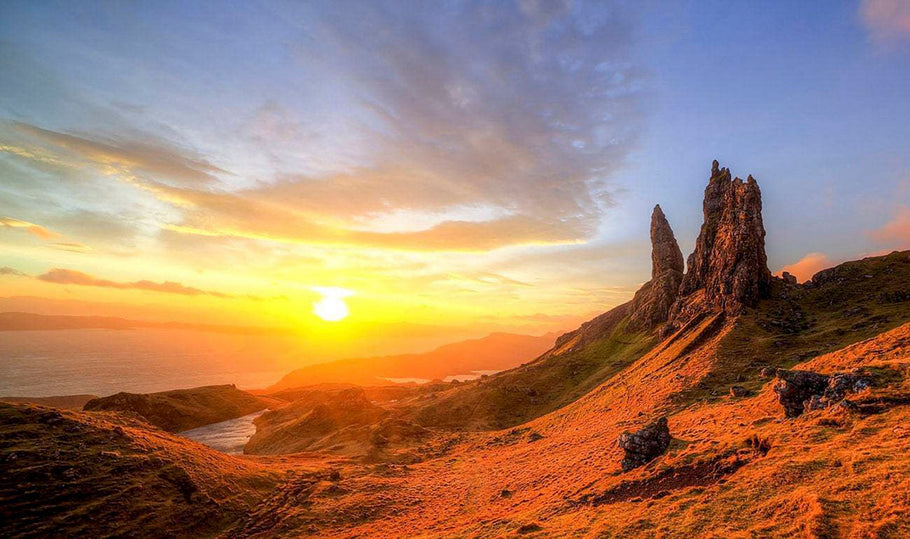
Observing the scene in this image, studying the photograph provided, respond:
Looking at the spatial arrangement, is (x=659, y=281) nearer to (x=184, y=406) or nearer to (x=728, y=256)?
(x=728, y=256)

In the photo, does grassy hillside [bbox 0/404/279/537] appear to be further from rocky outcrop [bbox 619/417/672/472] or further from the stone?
the stone

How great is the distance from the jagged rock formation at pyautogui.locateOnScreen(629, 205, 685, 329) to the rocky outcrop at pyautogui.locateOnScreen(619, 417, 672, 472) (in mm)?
92912

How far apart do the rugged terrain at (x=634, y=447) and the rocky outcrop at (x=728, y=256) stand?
594 mm

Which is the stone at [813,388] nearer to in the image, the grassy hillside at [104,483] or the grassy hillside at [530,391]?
the grassy hillside at [530,391]

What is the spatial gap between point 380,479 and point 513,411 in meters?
49.3

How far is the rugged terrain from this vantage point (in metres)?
21.2

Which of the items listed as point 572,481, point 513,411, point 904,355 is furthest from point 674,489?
point 513,411

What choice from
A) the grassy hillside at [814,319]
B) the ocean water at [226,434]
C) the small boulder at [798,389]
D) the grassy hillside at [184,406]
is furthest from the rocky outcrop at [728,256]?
the grassy hillside at [184,406]

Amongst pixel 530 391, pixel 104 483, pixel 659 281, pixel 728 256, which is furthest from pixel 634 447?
pixel 659 281

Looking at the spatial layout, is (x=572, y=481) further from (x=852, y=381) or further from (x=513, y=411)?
(x=513, y=411)

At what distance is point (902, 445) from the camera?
20.4m

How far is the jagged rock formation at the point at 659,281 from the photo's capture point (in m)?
116

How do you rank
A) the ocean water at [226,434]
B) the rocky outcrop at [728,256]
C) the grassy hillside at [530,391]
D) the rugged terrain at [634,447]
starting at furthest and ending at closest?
the grassy hillside at [530,391] < the ocean water at [226,434] < the rocky outcrop at [728,256] < the rugged terrain at [634,447]

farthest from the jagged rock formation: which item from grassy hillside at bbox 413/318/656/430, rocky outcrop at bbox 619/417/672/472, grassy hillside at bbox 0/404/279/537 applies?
grassy hillside at bbox 0/404/279/537
